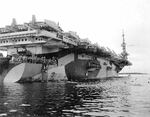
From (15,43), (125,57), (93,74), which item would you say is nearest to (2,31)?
(15,43)

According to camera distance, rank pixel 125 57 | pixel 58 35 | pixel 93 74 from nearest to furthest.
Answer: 1. pixel 58 35
2. pixel 93 74
3. pixel 125 57

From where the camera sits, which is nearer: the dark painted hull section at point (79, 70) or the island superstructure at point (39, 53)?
the island superstructure at point (39, 53)

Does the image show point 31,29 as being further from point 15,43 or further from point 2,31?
point 2,31

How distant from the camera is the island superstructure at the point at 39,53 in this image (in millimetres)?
42344

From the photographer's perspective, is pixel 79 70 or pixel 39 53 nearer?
pixel 39 53

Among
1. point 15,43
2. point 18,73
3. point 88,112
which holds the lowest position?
point 88,112

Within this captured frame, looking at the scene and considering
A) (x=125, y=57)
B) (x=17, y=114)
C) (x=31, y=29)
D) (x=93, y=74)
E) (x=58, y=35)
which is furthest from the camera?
(x=125, y=57)

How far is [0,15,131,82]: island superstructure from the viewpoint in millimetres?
42344

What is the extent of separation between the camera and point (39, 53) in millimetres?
48000

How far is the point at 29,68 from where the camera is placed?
42156 mm

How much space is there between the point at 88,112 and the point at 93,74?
54.5 meters

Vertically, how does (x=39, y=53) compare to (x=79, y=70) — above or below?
above

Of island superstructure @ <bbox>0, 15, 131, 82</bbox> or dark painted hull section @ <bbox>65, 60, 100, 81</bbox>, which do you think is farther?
dark painted hull section @ <bbox>65, 60, 100, 81</bbox>

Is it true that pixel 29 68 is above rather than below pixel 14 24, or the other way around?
below
